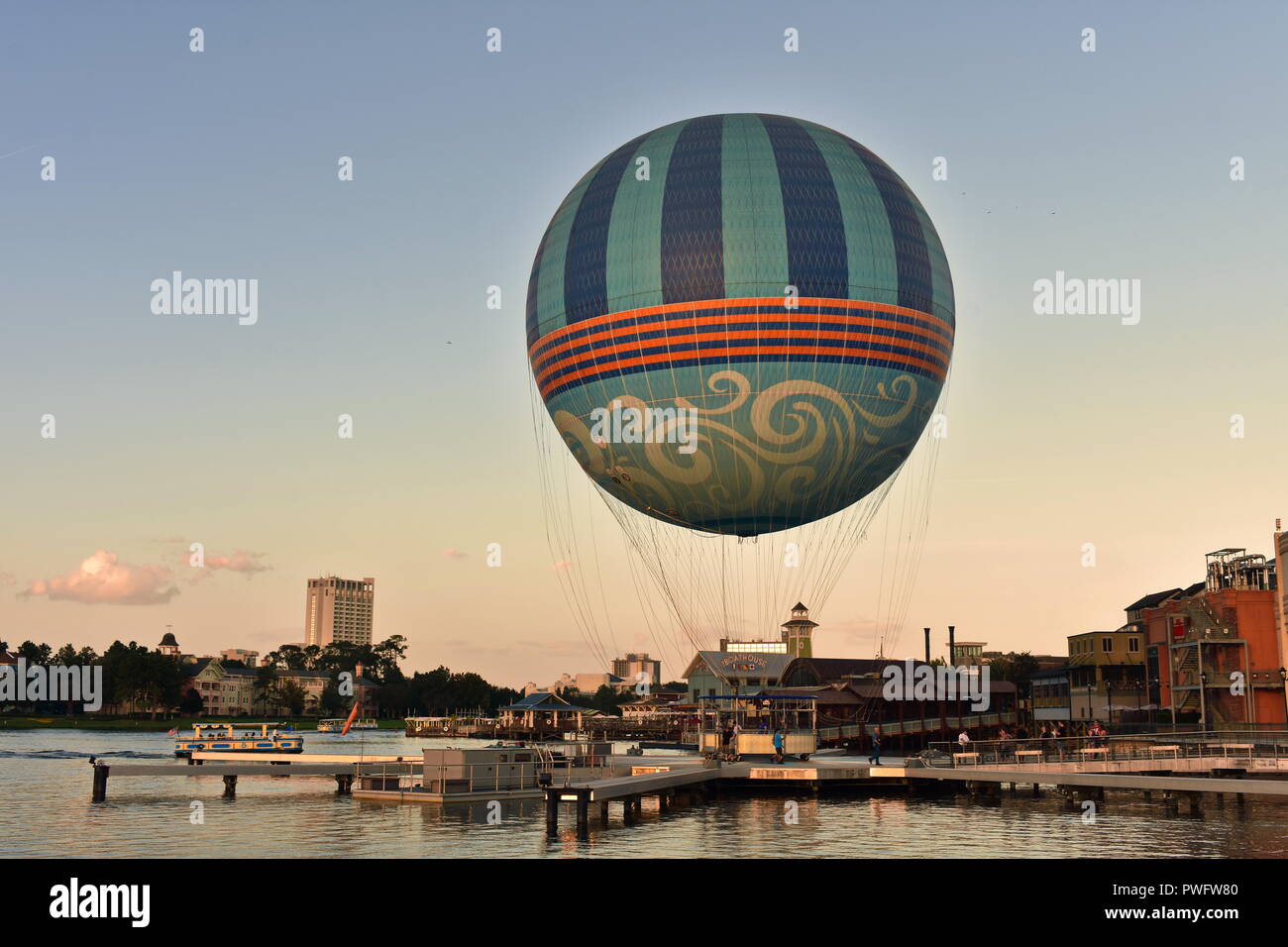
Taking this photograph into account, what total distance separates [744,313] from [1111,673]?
7292 cm

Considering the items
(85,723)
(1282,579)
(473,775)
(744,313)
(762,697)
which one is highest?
(744,313)

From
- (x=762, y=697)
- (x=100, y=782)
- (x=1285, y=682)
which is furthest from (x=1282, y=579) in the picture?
(x=100, y=782)

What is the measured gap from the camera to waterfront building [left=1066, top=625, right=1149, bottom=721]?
323ft

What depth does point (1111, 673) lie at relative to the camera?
→ 9981 cm

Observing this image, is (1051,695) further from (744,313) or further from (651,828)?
(744,313)

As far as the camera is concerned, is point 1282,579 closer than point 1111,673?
Yes

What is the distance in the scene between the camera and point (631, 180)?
41.5 metres

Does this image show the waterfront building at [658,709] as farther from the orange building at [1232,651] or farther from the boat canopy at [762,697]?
the boat canopy at [762,697]

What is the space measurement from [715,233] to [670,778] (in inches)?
755

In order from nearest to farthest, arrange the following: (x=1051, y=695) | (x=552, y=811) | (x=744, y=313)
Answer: (x=552, y=811) → (x=744, y=313) → (x=1051, y=695)

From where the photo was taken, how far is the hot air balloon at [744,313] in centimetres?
3941

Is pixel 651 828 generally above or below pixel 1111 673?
below

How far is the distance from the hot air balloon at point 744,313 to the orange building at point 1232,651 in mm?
41289

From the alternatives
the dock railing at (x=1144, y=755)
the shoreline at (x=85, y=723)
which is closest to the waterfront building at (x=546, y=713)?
the shoreline at (x=85, y=723)
